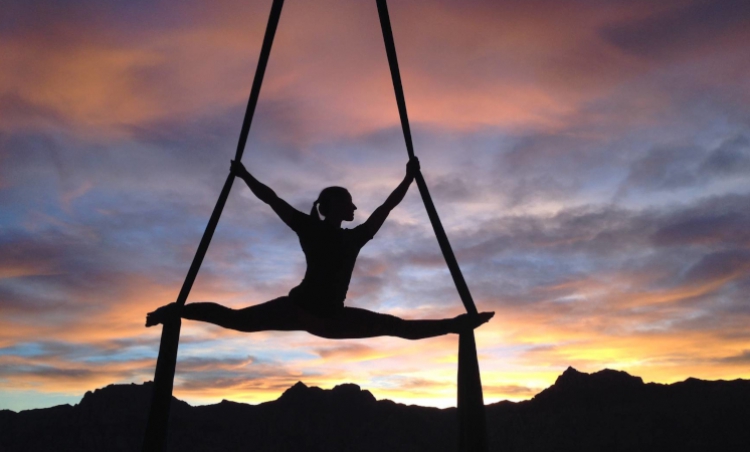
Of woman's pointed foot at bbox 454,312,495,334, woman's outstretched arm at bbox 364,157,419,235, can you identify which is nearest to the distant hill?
woman's pointed foot at bbox 454,312,495,334

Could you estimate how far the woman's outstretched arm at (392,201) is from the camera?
6266mm

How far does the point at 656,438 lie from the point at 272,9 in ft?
566

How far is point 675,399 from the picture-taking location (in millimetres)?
169500

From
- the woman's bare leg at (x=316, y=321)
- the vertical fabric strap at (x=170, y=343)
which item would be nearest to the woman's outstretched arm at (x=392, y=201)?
the woman's bare leg at (x=316, y=321)

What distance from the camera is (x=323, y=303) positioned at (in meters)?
5.84

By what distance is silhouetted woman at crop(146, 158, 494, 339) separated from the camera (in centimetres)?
578

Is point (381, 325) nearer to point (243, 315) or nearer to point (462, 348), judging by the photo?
point (462, 348)

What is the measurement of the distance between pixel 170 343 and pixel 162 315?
11.2 inches

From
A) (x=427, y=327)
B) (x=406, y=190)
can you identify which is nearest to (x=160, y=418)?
(x=427, y=327)

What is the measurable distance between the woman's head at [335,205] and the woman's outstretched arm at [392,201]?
211mm

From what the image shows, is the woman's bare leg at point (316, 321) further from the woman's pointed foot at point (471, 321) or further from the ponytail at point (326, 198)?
the ponytail at point (326, 198)

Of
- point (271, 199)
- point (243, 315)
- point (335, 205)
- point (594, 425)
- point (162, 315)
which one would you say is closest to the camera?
point (243, 315)

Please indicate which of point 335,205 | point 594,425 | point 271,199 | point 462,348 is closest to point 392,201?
point 335,205

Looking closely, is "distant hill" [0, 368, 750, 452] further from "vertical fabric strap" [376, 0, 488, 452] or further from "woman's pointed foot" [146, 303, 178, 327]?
"woman's pointed foot" [146, 303, 178, 327]
